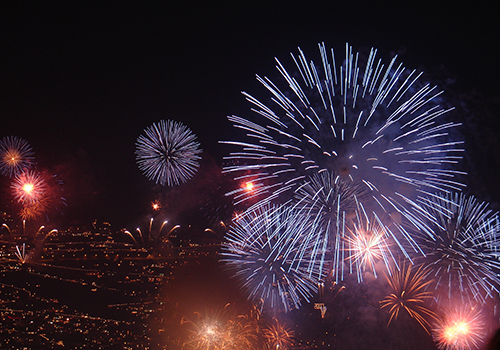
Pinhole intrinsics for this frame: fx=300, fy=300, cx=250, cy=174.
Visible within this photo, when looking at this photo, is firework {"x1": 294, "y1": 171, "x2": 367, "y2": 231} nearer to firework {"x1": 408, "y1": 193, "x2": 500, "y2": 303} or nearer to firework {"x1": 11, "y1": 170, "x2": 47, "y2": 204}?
firework {"x1": 408, "y1": 193, "x2": 500, "y2": 303}

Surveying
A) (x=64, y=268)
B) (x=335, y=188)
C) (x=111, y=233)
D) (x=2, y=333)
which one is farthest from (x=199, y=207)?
(x=335, y=188)

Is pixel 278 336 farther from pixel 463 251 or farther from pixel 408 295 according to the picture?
pixel 463 251

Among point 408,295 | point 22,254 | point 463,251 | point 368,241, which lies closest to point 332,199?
point 368,241

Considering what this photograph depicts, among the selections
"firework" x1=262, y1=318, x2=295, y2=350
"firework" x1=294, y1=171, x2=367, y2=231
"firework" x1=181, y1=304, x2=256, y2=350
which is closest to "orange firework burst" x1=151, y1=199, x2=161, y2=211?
"firework" x1=181, y1=304, x2=256, y2=350

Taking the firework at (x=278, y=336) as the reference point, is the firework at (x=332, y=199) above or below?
above

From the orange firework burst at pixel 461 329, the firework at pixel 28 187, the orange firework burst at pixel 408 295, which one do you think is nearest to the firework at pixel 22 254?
the firework at pixel 28 187

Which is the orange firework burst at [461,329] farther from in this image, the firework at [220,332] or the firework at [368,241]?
the firework at [220,332]
